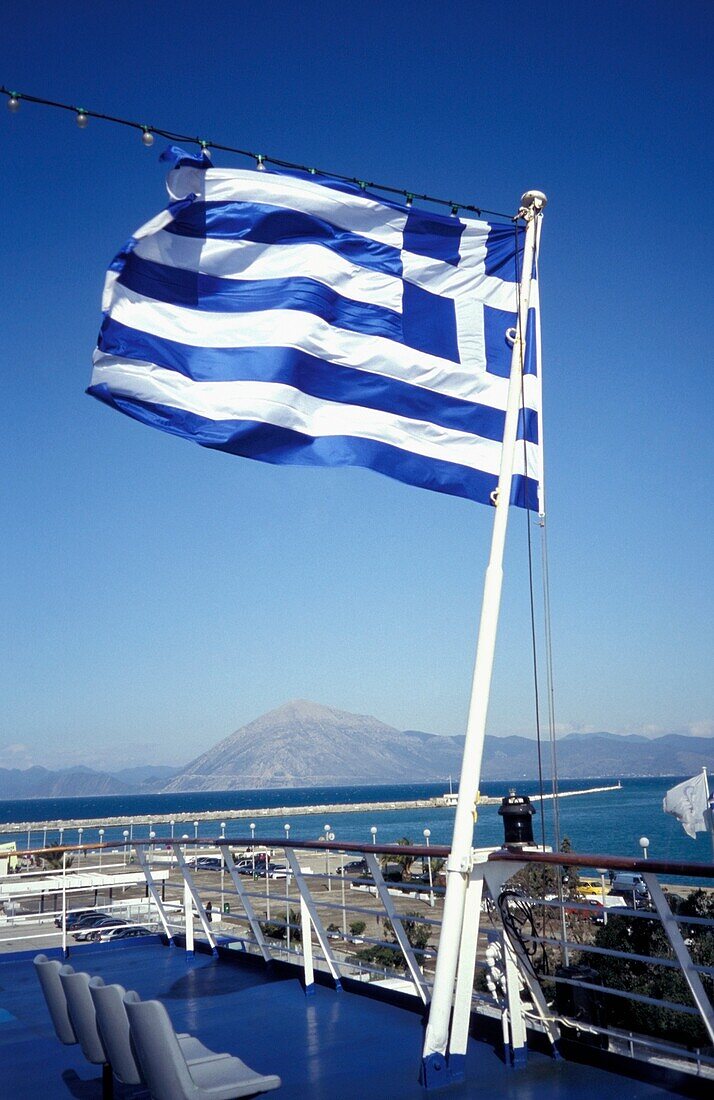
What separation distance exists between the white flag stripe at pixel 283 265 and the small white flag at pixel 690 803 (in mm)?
11526

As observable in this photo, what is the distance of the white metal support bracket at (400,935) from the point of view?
4.69 metres

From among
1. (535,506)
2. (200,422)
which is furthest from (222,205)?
(535,506)

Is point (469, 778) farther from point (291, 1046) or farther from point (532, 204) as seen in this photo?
point (532, 204)

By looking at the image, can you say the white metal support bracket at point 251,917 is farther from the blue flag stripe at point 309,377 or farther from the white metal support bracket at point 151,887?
the blue flag stripe at point 309,377

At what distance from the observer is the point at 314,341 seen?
15.5ft

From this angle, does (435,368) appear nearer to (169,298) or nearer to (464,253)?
(464,253)

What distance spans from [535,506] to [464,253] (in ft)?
4.83

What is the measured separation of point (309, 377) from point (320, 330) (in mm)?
270

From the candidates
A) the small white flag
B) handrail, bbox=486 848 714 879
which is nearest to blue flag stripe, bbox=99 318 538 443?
handrail, bbox=486 848 714 879

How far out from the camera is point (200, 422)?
4.57 m

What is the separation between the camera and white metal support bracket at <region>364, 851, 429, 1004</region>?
4691mm

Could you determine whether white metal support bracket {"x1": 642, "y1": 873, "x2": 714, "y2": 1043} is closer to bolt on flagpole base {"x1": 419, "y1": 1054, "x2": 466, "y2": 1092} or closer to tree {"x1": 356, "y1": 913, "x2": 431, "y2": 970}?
bolt on flagpole base {"x1": 419, "y1": 1054, "x2": 466, "y2": 1092}

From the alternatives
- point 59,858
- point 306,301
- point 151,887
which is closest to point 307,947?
point 151,887

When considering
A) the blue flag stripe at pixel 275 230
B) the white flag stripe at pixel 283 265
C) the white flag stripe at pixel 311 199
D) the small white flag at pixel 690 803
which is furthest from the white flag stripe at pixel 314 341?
the small white flag at pixel 690 803
